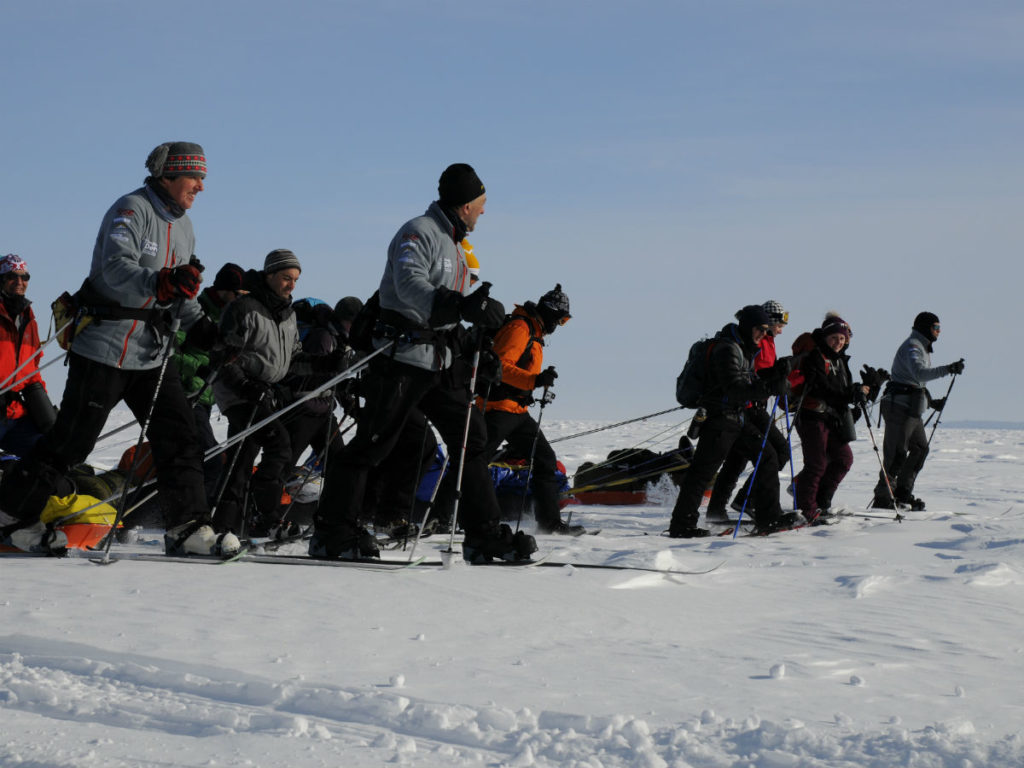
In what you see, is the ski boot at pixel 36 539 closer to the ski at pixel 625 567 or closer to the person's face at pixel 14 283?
the person's face at pixel 14 283

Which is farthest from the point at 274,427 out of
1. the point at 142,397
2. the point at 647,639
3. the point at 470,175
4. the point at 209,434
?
the point at 647,639

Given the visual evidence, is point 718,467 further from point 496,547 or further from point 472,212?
point 472,212

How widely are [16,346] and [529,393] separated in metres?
3.21

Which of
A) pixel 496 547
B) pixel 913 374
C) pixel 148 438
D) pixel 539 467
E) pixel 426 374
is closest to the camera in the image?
pixel 148 438

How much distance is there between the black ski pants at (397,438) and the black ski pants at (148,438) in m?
0.62

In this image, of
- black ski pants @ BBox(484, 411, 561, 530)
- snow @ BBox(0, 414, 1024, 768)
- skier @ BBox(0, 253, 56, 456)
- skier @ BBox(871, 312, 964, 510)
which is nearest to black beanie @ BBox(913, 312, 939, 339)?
skier @ BBox(871, 312, 964, 510)

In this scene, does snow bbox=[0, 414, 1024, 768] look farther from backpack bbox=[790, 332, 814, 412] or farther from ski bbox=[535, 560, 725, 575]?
backpack bbox=[790, 332, 814, 412]

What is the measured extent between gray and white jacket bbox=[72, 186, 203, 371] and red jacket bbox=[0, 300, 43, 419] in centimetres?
182

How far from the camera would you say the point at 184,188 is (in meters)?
5.03

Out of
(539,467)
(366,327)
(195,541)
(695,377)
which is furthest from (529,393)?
(195,541)

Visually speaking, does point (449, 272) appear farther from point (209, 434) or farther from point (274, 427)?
point (209, 434)

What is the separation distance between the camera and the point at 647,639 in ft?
13.3

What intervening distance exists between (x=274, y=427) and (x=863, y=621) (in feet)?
11.8

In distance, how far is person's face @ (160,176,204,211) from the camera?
16.4 feet
